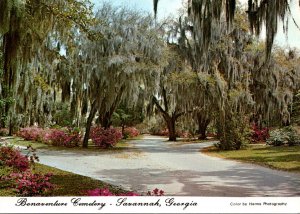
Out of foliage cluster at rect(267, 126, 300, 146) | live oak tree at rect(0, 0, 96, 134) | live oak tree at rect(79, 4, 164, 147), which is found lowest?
foliage cluster at rect(267, 126, 300, 146)

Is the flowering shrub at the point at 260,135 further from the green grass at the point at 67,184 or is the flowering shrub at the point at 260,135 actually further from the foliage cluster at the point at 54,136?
the green grass at the point at 67,184

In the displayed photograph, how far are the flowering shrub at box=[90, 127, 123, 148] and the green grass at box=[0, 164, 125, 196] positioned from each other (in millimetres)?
7023

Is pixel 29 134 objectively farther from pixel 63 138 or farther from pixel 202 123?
pixel 202 123

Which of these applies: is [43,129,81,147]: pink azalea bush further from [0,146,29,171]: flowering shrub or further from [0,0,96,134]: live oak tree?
[0,0,96,134]: live oak tree

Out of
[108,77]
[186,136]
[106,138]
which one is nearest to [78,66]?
[108,77]

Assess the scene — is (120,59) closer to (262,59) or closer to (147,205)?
(262,59)

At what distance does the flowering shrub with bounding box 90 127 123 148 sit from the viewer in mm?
13078

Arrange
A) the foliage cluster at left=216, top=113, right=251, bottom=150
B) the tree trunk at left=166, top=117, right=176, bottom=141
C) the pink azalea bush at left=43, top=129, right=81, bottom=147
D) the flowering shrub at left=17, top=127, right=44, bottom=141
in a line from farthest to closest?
1. the tree trunk at left=166, top=117, right=176, bottom=141
2. the foliage cluster at left=216, top=113, right=251, bottom=150
3. the pink azalea bush at left=43, top=129, right=81, bottom=147
4. the flowering shrub at left=17, top=127, right=44, bottom=141

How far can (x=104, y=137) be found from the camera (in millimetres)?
13211

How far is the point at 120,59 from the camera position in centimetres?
1223

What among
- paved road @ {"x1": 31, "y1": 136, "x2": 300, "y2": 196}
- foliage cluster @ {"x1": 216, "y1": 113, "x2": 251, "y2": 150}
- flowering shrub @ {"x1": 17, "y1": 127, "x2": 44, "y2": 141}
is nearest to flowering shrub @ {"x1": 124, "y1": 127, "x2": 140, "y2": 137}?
foliage cluster @ {"x1": 216, "y1": 113, "x2": 251, "y2": 150}

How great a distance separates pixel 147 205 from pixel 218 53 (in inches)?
386

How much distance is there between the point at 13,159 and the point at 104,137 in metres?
7.40

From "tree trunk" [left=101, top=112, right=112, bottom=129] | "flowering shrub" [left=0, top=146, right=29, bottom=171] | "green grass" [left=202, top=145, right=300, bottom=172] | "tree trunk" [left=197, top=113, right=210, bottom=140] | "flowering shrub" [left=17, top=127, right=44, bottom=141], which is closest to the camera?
"flowering shrub" [left=0, top=146, right=29, bottom=171]
